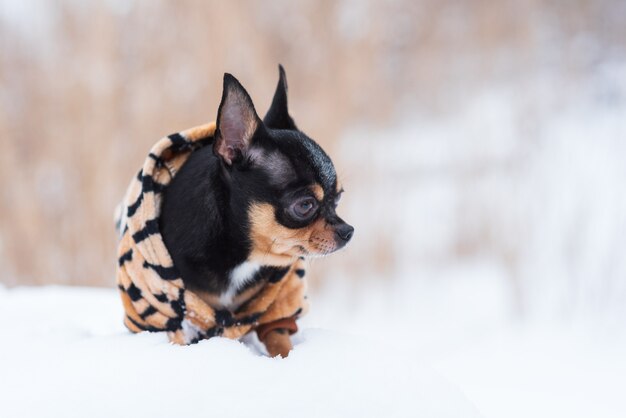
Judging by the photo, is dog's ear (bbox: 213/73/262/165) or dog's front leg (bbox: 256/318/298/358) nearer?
dog's ear (bbox: 213/73/262/165)

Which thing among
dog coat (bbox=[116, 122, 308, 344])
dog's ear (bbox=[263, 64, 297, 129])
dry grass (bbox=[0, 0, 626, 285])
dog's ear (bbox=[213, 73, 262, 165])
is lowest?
dog coat (bbox=[116, 122, 308, 344])

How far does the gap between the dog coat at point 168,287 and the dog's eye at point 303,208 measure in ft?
0.68

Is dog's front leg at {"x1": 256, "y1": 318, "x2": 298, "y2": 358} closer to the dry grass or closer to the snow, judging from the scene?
the snow

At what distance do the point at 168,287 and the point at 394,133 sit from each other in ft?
7.49

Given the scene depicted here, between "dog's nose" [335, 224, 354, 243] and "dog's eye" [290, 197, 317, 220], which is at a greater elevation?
"dog's eye" [290, 197, 317, 220]

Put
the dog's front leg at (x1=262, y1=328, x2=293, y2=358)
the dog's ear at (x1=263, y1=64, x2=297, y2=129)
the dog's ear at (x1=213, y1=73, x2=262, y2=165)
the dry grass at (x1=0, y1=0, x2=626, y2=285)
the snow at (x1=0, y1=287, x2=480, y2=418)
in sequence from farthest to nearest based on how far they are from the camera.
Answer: the dry grass at (x1=0, y1=0, x2=626, y2=285), the dog's ear at (x1=263, y1=64, x2=297, y2=129), the dog's front leg at (x1=262, y1=328, x2=293, y2=358), the dog's ear at (x1=213, y1=73, x2=262, y2=165), the snow at (x1=0, y1=287, x2=480, y2=418)

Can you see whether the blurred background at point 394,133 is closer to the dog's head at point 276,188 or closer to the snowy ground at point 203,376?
the snowy ground at point 203,376

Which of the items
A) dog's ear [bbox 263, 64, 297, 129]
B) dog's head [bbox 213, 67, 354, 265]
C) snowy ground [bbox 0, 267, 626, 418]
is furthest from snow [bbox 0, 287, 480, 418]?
dog's ear [bbox 263, 64, 297, 129]

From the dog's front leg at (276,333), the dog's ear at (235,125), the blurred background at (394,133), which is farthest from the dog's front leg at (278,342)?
the blurred background at (394,133)

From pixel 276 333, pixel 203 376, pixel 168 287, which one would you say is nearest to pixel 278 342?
pixel 276 333

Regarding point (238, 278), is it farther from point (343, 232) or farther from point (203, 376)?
point (203, 376)

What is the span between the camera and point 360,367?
1096 mm

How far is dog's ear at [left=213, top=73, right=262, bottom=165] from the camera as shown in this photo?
3.97 feet

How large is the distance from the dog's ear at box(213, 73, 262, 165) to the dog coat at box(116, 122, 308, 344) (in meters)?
0.18
